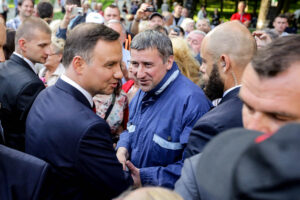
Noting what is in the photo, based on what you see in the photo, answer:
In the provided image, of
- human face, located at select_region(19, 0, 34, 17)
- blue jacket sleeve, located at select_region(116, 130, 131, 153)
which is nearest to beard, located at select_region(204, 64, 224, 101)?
blue jacket sleeve, located at select_region(116, 130, 131, 153)

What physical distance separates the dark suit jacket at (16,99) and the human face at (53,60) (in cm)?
94

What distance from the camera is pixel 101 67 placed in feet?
7.41

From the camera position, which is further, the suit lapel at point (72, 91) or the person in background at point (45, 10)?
the person in background at point (45, 10)

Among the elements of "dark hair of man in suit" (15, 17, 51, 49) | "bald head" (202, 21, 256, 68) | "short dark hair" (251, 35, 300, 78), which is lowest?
"dark hair of man in suit" (15, 17, 51, 49)

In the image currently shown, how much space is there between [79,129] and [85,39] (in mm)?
746

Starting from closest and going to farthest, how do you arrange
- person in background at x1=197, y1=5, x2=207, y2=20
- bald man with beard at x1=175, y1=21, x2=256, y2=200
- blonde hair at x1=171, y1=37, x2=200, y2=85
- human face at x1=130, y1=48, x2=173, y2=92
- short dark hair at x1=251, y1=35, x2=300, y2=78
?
short dark hair at x1=251, y1=35, x2=300, y2=78
bald man with beard at x1=175, y1=21, x2=256, y2=200
human face at x1=130, y1=48, x2=173, y2=92
blonde hair at x1=171, y1=37, x2=200, y2=85
person in background at x1=197, y1=5, x2=207, y2=20

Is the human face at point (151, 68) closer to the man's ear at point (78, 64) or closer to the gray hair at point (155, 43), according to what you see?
the gray hair at point (155, 43)

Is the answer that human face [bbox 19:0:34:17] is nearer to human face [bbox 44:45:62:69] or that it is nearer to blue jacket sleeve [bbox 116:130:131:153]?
human face [bbox 44:45:62:69]

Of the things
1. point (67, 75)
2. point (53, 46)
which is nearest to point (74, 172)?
point (67, 75)

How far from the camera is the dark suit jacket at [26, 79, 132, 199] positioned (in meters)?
1.82

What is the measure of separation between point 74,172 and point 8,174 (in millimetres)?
385

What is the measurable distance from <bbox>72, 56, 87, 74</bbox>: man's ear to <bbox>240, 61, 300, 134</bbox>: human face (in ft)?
4.48

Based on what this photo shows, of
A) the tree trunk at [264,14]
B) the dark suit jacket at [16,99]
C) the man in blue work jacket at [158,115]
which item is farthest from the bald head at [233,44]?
the tree trunk at [264,14]

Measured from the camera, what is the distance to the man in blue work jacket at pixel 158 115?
237cm
